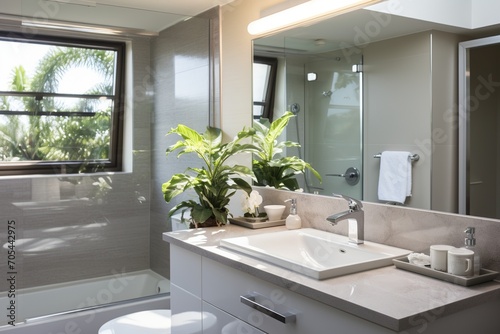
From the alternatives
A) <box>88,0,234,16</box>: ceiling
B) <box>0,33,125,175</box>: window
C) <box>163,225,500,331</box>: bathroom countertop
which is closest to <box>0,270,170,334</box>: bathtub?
<box>0,33,125,175</box>: window

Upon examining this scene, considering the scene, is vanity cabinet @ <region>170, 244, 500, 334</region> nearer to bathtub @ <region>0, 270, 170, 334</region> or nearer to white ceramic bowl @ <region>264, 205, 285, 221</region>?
white ceramic bowl @ <region>264, 205, 285, 221</region>

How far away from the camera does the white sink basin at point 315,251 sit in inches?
64.2

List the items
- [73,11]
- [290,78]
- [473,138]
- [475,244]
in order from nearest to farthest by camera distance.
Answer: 1. [475,244]
2. [473,138]
3. [290,78]
4. [73,11]

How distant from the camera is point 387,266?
1.72 metres

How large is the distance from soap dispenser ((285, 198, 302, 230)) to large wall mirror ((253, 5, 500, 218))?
0.13 m

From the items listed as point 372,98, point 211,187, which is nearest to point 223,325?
point 211,187

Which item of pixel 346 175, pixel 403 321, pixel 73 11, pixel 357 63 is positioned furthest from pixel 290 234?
pixel 73 11

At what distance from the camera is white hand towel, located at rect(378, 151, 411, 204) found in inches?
75.4

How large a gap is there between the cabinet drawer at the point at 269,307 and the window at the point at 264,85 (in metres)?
1.03

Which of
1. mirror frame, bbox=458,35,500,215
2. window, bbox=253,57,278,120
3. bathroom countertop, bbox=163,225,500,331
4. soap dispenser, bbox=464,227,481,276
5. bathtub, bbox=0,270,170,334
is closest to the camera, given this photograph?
bathroom countertop, bbox=163,225,500,331

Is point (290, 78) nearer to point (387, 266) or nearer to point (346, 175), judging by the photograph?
point (346, 175)

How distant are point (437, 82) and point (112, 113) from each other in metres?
2.18

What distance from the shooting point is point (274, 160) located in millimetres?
2707

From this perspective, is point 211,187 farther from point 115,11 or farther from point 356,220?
point 115,11
